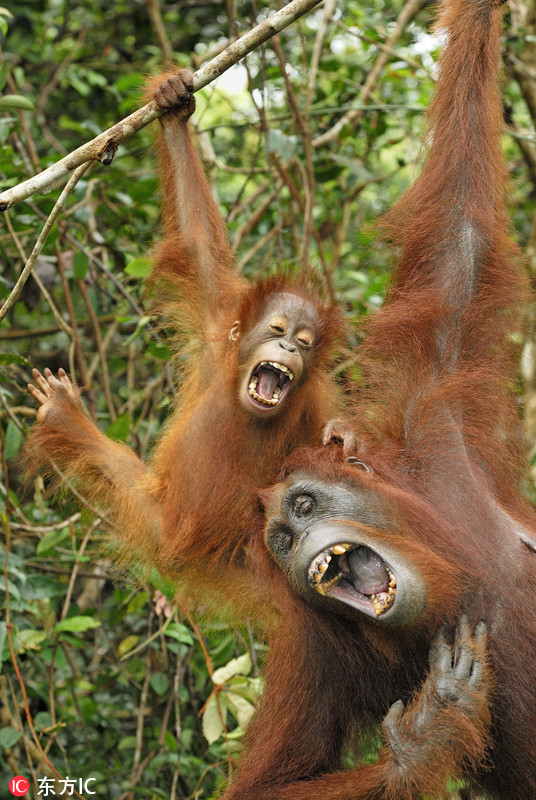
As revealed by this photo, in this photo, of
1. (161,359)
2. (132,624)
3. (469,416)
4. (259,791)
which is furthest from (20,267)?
(259,791)

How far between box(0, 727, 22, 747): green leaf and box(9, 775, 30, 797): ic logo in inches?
5.1

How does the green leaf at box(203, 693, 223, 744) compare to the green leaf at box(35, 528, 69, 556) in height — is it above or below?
below

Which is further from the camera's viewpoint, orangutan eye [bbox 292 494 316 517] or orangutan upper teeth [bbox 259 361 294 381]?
orangutan upper teeth [bbox 259 361 294 381]

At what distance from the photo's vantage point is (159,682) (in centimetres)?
311

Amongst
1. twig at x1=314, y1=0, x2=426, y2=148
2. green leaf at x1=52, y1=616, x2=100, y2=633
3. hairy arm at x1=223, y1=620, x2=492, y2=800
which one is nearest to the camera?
hairy arm at x1=223, y1=620, x2=492, y2=800

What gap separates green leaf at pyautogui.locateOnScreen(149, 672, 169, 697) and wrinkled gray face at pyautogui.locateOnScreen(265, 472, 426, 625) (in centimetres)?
122

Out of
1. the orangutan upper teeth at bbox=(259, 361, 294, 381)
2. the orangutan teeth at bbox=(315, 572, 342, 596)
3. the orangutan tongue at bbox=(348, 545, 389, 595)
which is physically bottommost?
the orangutan teeth at bbox=(315, 572, 342, 596)

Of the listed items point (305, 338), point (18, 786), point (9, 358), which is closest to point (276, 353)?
point (305, 338)

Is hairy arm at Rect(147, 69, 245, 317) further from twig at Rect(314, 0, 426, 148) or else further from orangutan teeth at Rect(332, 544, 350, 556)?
twig at Rect(314, 0, 426, 148)

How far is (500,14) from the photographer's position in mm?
2508

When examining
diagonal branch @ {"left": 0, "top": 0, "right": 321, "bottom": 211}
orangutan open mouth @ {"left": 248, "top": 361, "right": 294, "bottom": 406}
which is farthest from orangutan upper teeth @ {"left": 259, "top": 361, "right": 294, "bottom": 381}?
diagonal branch @ {"left": 0, "top": 0, "right": 321, "bottom": 211}

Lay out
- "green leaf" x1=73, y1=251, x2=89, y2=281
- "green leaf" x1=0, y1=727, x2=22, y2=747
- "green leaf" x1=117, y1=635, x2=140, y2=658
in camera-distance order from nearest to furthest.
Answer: "green leaf" x1=0, y1=727, x2=22, y2=747 < "green leaf" x1=117, y1=635, x2=140, y2=658 < "green leaf" x1=73, y1=251, x2=89, y2=281

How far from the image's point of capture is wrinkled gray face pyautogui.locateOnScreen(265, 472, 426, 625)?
188 cm

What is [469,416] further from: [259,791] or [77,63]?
[77,63]
